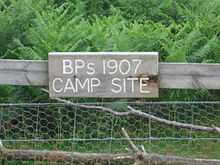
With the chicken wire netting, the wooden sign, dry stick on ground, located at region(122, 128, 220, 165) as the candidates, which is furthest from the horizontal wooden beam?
the chicken wire netting

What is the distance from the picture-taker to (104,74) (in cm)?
339

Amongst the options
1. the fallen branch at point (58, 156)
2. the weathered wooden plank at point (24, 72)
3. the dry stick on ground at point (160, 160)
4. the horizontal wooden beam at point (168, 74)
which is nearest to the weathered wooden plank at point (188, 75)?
the horizontal wooden beam at point (168, 74)

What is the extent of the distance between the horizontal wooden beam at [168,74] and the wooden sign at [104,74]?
0.10 metres

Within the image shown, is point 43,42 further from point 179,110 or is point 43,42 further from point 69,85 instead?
point 69,85

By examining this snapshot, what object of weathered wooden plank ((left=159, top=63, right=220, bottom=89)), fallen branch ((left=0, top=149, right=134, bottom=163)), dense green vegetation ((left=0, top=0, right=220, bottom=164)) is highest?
dense green vegetation ((left=0, top=0, right=220, bottom=164))

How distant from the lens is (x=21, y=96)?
5051 millimetres

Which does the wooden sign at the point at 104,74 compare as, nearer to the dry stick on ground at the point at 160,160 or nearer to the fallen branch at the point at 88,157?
the dry stick on ground at the point at 160,160

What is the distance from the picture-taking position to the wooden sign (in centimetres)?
338

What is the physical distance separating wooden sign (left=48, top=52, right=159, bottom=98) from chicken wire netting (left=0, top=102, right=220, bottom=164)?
779 mm

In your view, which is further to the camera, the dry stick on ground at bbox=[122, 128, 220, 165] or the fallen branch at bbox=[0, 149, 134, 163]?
the fallen branch at bbox=[0, 149, 134, 163]

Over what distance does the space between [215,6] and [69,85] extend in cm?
382

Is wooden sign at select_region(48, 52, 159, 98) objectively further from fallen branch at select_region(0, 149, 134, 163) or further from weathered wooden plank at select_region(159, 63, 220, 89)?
fallen branch at select_region(0, 149, 134, 163)

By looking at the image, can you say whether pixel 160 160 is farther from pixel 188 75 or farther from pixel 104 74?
pixel 104 74

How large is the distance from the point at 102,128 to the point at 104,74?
1185mm
